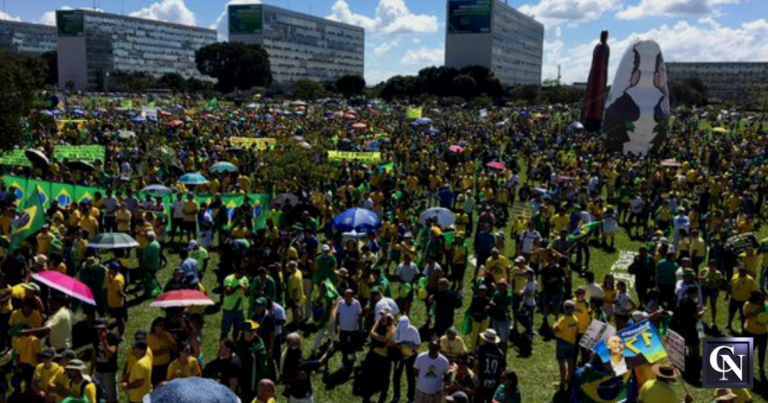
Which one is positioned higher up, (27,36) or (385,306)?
(27,36)

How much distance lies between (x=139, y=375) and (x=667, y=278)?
8.62 metres

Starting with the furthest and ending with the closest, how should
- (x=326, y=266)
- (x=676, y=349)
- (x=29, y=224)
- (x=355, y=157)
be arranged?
1. (x=355, y=157)
2. (x=29, y=224)
3. (x=326, y=266)
4. (x=676, y=349)

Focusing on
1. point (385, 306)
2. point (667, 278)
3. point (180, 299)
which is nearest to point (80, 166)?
point (180, 299)

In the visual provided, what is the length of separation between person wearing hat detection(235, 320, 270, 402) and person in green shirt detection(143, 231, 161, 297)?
15.3ft

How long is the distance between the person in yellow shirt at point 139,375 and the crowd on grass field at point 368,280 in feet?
0.04

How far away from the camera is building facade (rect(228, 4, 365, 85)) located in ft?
494

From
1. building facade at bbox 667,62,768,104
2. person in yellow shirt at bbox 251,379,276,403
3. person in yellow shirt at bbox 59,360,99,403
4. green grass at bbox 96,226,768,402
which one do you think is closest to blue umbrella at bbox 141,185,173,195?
green grass at bbox 96,226,768,402

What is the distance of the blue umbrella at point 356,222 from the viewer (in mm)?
12930

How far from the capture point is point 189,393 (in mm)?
4711

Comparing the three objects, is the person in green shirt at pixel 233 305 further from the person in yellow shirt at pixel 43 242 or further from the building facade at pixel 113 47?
the building facade at pixel 113 47

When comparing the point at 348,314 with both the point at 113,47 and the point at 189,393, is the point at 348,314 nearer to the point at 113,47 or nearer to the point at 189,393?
the point at 189,393

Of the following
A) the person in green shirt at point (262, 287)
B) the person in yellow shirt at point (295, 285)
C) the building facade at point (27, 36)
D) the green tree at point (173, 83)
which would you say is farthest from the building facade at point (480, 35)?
the person in green shirt at point (262, 287)

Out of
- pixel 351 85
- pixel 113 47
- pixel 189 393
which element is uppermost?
pixel 113 47

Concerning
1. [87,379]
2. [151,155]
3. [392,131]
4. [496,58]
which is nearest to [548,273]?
[87,379]
